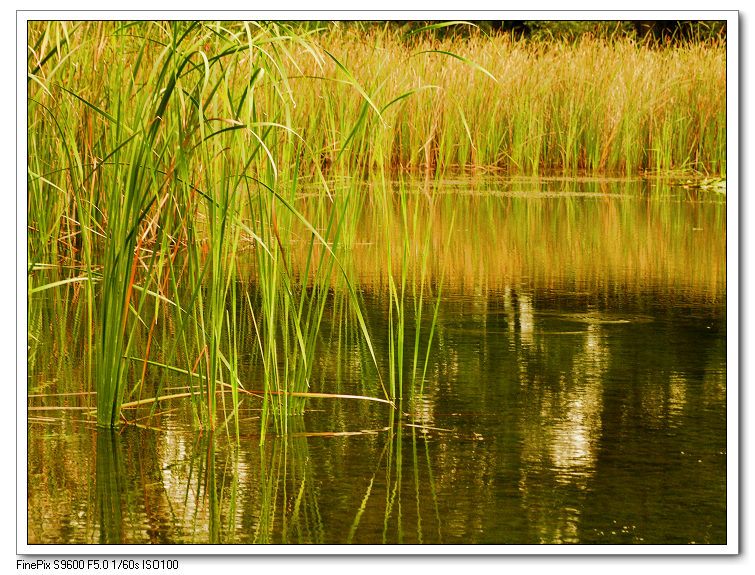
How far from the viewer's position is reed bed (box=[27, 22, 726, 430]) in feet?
8.05

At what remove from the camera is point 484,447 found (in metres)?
2.44

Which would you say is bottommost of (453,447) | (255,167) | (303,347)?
(453,447)

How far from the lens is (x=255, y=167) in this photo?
3.12m

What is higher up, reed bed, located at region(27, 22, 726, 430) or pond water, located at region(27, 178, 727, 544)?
reed bed, located at region(27, 22, 726, 430)

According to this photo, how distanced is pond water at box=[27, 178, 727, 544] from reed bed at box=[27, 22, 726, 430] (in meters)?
0.09

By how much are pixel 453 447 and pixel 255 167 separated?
3.53ft

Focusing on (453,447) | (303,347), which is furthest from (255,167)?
(453,447)

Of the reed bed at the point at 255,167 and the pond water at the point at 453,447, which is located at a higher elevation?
the reed bed at the point at 255,167

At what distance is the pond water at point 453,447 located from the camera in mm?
2068

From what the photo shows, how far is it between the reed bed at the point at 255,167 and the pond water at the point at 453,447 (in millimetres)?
89

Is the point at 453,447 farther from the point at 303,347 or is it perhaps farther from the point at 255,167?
the point at 255,167

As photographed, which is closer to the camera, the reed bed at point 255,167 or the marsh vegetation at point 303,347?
the marsh vegetation at point 303,347
